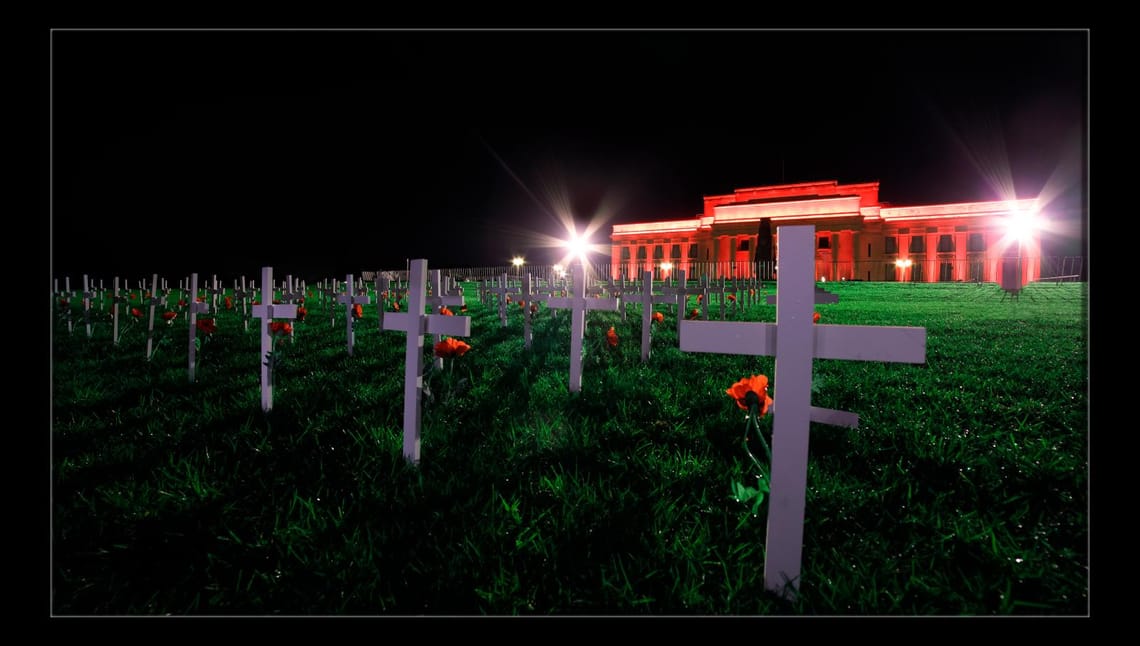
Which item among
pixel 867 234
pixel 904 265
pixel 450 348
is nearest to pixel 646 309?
pixel 450 348

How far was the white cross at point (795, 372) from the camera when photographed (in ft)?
4.35

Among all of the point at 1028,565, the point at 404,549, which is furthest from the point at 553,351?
the point at 1028,565

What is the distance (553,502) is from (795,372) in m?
1.05

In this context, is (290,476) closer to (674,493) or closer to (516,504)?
(516,504)

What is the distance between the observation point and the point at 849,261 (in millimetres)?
35438

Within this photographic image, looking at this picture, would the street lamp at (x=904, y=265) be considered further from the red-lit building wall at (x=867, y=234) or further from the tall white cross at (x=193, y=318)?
the tall white cross at (x=193, y=318)

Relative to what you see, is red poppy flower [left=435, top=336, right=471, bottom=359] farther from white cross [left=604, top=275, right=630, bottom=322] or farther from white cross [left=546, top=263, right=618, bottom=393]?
white cross [left=604, top=275, right=630, bottom=322]

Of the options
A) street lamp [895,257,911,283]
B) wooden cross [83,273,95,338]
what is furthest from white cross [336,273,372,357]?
street lamp [895,257,911,283]

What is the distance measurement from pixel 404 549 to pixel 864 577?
1.45 m

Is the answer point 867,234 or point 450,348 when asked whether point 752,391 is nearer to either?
point 450,348

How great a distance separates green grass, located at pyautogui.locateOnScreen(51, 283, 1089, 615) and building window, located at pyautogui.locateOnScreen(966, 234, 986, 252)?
139 feet

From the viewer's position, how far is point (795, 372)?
53.6 inches

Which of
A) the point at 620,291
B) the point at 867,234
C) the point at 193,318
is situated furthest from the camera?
the point at 867,234

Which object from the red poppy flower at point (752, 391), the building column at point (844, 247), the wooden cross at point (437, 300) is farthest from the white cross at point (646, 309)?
the building column at point (844, 247)
